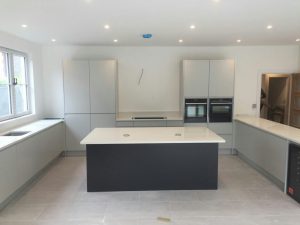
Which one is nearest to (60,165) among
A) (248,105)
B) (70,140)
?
(70,140)

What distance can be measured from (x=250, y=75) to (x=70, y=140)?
14.8ft

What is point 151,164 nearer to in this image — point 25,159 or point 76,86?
point 25,159

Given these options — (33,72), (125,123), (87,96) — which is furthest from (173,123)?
(33,72)

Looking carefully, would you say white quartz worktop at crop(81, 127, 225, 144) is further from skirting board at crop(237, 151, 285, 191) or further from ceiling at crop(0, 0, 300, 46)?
ceiling at crop(0, 0, 300, 46)

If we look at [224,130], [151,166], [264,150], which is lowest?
[151,166]

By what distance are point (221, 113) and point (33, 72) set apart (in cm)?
424

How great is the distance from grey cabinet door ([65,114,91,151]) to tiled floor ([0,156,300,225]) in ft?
4.86

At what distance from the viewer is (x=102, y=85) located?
5.43m

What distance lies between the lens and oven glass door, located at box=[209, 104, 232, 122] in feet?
18.2

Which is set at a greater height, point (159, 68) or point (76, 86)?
point (159, 68)

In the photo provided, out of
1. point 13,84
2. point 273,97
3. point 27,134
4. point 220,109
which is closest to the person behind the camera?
Answer: point 27,134

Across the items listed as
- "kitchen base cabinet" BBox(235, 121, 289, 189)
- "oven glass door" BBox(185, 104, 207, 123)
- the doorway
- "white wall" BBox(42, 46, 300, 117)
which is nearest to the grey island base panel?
"kitchen base cabinet" BBox(235, 121, 289, 189)

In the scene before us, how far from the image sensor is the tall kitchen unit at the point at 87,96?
Answer: 5.38 metres

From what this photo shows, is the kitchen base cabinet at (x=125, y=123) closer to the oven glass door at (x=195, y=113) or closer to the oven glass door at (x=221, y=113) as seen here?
the oven glass door at (x=195, y=113)
